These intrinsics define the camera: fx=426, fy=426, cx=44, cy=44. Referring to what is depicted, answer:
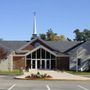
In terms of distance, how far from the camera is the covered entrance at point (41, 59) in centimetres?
7581

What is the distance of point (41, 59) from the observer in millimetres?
76312

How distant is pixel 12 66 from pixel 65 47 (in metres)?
12.2

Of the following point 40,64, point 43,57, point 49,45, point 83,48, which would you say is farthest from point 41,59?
point 83,48

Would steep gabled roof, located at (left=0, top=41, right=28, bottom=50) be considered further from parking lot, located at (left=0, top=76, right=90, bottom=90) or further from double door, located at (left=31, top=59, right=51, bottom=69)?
parking lot, located at (left=0, top=76, right=90, bottom=90)

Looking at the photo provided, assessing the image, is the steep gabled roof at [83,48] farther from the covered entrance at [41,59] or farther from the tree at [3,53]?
the tree at [3,53]

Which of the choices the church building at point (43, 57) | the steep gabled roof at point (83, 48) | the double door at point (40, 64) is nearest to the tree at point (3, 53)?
the church building at point (43, 57)

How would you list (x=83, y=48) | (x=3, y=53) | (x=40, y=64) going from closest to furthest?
(x=3, y=53)
(x=83, y=48)
(x=40, y=64)

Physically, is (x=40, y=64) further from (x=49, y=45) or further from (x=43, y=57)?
(x=49, y=45)

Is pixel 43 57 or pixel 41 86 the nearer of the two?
pixel 41 86

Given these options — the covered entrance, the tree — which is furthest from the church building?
the tree

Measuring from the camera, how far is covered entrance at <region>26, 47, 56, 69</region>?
75812 millimetres

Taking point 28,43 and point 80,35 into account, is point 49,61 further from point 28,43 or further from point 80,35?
point 80,35

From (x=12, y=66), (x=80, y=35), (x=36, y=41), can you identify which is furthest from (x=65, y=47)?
(x=80, y=35)

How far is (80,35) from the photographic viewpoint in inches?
5645
